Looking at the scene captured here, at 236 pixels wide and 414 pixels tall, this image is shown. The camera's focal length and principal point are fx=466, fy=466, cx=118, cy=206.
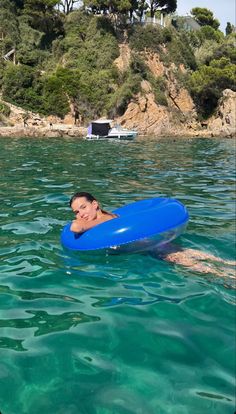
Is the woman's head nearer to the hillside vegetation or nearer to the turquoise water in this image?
the turquoise water

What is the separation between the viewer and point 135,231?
197 inches

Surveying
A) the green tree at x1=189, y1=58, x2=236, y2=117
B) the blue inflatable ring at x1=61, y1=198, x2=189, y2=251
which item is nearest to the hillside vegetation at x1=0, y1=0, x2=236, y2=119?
the green tree at x1=189, y1=58, x2=236, y2=117

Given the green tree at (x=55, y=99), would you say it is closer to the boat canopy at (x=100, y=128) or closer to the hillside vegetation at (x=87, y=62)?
the hillside vegetation at (x=87, y=62)

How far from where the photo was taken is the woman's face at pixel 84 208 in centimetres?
535

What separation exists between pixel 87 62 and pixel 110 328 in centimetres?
4343

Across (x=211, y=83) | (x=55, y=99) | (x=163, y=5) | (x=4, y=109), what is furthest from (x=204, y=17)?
(x=4, y=109)

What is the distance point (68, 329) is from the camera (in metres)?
3.46

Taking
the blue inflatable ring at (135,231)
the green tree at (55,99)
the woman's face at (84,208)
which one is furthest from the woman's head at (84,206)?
the green tree at (55,99)

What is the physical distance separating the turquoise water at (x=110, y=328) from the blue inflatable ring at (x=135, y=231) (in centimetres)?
17

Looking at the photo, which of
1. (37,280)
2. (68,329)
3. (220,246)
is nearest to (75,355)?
(68,329)

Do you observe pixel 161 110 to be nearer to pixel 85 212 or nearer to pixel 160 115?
pixel 160 115

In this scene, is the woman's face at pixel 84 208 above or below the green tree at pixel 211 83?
below

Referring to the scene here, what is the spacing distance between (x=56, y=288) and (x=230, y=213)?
13.8 feet

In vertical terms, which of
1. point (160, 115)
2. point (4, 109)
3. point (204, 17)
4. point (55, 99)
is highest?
point (204, 17)
